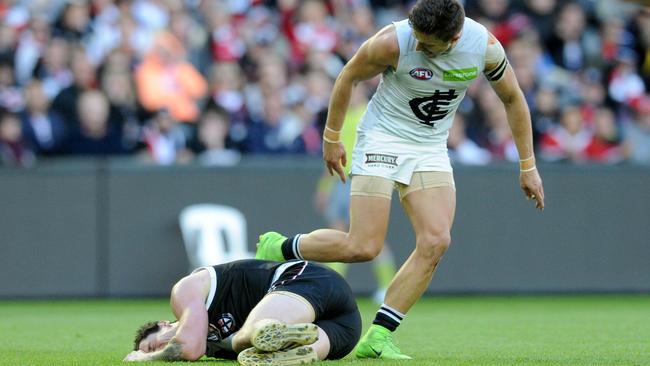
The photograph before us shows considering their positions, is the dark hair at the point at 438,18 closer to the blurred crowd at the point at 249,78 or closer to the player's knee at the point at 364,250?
the player's knee at the point at 364,250

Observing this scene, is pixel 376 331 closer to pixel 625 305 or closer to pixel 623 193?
pixel 625 305

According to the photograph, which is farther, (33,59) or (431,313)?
(33,59)

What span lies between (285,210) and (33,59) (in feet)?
11.6

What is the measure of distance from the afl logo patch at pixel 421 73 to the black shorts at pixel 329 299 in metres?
1.31

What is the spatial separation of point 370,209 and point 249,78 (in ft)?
28.6

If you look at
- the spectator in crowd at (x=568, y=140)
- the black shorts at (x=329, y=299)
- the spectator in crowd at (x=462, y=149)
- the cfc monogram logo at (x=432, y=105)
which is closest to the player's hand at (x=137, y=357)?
the black shorts at (x=329, y=299)

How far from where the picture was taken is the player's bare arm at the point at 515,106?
7906 mm

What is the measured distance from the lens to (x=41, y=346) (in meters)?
8.99

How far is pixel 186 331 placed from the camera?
713cm

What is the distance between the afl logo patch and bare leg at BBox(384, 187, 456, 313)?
0.68 m

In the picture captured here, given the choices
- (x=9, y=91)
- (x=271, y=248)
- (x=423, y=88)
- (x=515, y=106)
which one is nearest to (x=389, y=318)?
(x=271, y=248)

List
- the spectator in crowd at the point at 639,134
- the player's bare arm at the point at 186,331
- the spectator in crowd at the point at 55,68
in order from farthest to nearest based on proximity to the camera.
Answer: the spectator in crowd at the point at 639,134 < the spectator in crowd at the point at 55,68 < the player's bare arm at the point at 186,331

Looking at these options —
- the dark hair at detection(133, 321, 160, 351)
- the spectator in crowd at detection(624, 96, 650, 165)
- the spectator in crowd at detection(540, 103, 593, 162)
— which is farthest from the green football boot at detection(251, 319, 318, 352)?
the spectator in crowd at detection(624, 96, 650, 165)

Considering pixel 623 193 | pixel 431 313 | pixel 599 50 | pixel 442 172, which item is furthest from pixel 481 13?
pixel 442 172
